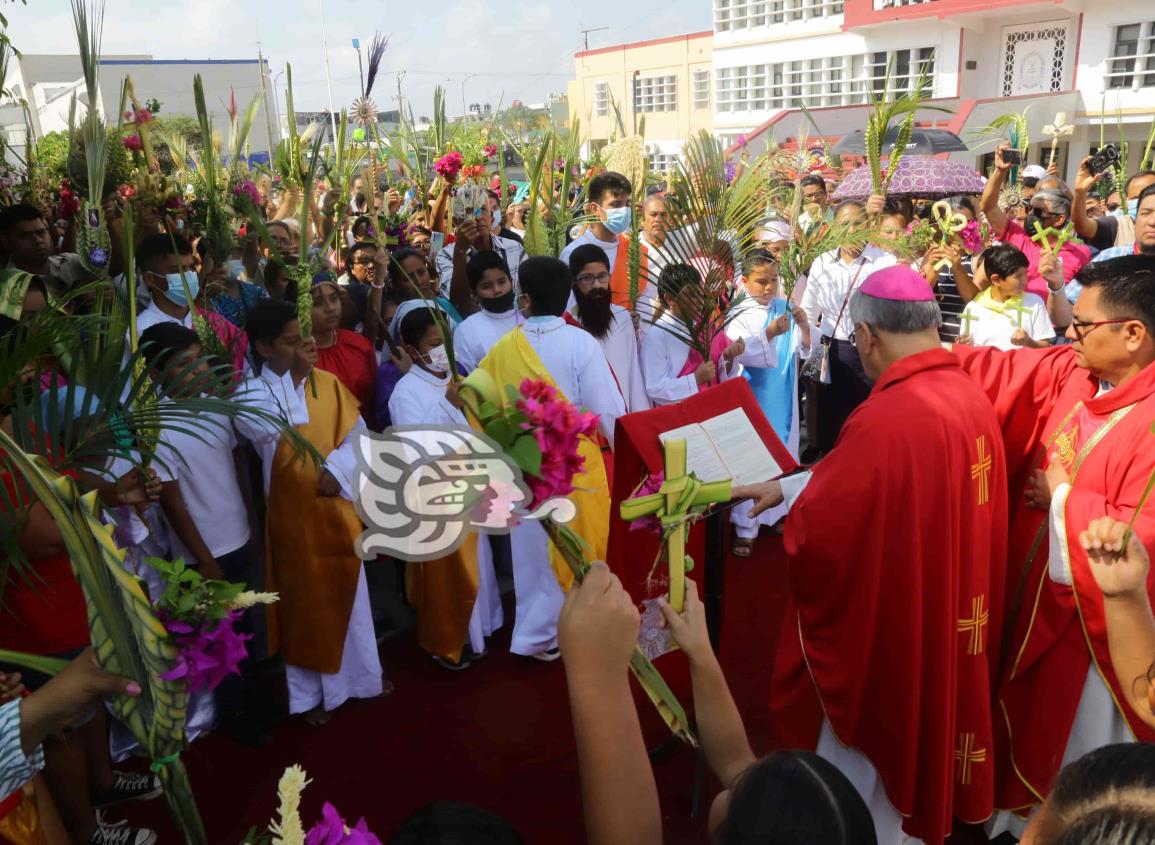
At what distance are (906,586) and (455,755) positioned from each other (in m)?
1.96

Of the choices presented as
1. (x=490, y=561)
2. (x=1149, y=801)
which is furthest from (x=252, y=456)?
(x=1149, y=801)

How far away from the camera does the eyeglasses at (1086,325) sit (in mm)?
2527

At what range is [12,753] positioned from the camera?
5.25 ft

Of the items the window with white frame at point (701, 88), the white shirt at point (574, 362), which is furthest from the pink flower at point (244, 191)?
the window with white frame at point (701, 88)

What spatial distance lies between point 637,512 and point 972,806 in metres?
1.83

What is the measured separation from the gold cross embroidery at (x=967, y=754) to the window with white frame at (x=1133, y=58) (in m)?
25.9

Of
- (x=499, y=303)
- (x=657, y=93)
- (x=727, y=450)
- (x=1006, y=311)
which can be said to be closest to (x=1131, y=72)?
(x=657, y=93)

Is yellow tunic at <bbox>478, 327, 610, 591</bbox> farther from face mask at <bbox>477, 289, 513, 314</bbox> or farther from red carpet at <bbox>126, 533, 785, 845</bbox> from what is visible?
red carpet at <bbox>126, 533, 785, 845</bbox>

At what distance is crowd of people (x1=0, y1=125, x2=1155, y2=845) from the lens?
1.50 meters

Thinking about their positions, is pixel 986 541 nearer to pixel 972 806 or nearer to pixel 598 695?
pixel 972 806

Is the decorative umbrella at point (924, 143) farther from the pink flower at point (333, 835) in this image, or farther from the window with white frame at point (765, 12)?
the window with white frame at point (765, 12)

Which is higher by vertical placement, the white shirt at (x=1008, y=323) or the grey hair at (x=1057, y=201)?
the grey hair at (x=1057, y=201)

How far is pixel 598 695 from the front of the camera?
56.7 inches

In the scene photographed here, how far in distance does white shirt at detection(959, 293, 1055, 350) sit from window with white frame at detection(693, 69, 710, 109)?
106ft
